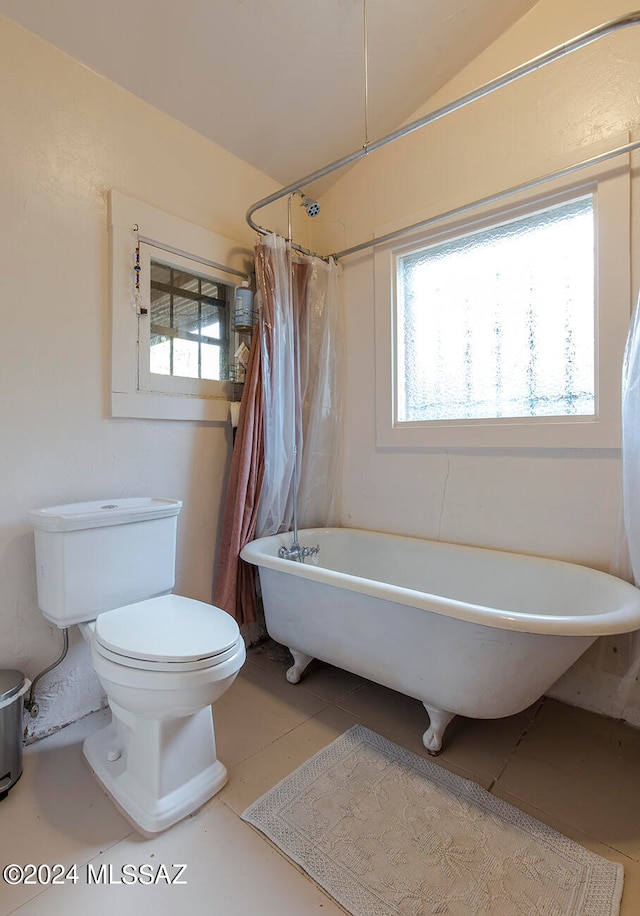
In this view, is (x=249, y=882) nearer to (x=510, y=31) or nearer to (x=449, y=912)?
(x=449, y=912)

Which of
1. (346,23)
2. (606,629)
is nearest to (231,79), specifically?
(346,23)

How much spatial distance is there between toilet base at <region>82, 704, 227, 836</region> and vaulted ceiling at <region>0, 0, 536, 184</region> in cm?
215

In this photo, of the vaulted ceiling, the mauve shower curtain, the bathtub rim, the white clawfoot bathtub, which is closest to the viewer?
the bathtub rim

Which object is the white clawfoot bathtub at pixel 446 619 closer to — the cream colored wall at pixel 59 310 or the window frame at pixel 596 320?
the window frame at pixel 596 320

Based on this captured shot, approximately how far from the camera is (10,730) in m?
1.25

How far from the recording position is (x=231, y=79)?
5.72 feet

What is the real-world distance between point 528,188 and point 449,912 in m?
2.26

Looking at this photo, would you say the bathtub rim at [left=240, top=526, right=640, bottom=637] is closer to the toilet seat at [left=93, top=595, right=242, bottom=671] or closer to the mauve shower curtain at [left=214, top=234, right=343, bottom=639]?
the mauve shower curtain at [left=214, top=234, right=343, bottom=639]

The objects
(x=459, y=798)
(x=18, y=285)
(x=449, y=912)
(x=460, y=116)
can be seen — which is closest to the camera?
(x=449, y=912)

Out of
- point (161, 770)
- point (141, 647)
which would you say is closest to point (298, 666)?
point (161, 770)

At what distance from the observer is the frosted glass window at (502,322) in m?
1.69

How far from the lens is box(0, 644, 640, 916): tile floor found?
968mm

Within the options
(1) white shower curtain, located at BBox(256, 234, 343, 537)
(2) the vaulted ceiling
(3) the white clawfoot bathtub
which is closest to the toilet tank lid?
(3) the white clawfoot bathtub

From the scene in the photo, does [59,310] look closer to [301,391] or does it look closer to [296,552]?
[301,391]
